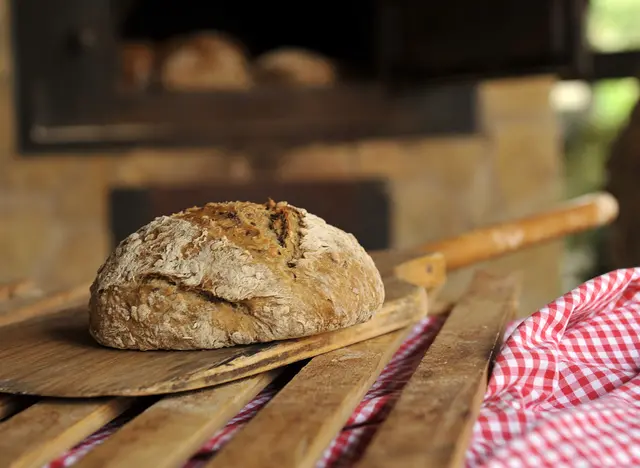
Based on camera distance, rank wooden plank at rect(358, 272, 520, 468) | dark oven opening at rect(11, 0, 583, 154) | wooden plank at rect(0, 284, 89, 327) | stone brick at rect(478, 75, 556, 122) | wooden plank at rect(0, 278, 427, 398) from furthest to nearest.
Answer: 1. stone brick at rect(478, 75, 556, 122)
2. dark oven opening at rect(11, 0, 583, 154)
3. wooden plank at rect(0, 284, 89, 327)
4. wooden plank at rect(0, 278, 427, 398)
5. wooden plank at rect(358, 272, 520, 468)

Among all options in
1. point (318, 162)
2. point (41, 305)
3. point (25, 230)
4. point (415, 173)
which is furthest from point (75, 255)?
point (41, 305)

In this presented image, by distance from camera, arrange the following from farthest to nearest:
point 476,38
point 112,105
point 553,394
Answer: point 112,105, point 476,38, point 553,394

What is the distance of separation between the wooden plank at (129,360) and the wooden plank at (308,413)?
0.11 ft

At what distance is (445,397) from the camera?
72 cm

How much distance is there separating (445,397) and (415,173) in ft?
6.86

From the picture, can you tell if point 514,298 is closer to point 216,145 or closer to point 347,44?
point 216,145

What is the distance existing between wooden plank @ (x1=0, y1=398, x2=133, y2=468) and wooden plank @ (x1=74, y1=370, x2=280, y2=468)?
0.05 m

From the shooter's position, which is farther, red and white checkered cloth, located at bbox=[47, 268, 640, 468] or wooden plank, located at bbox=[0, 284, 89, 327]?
wooden plank, located at bbox=[0, 284, 89, 327]

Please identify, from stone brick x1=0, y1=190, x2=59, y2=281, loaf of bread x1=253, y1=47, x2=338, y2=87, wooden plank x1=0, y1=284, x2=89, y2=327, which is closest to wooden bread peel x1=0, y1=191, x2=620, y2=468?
wooden plank x1=0, y1=284, x2=89, y2=327

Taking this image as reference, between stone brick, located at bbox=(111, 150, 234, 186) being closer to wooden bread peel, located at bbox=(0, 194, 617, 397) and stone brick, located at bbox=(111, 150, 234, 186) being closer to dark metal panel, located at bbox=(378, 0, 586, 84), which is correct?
dark metal panel, located at bbox=(378, 0, 586, 84)

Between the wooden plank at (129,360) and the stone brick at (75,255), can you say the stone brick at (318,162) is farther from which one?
the wooden plank at (129,360)

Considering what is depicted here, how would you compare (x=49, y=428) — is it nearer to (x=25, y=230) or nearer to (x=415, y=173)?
(x=415, y=173)

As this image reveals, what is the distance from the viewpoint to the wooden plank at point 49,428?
2.09ft

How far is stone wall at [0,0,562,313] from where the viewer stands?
109 inches
